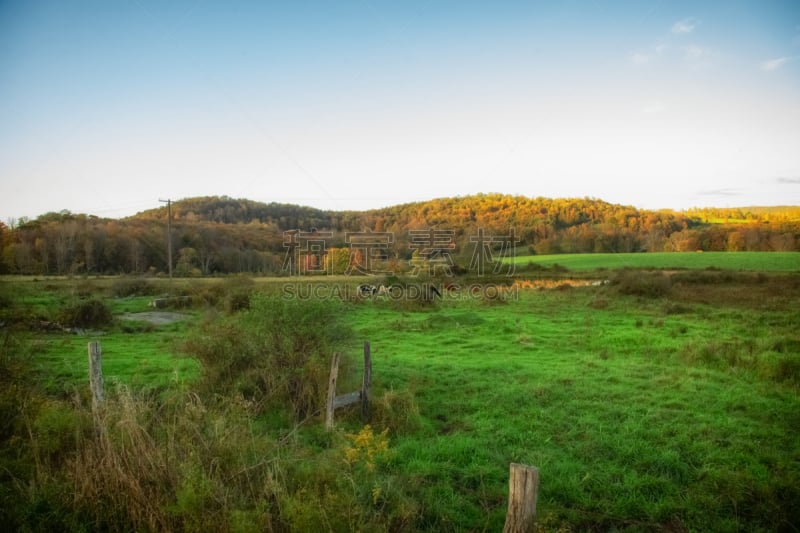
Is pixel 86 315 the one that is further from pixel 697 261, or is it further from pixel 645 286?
pixel 697 261

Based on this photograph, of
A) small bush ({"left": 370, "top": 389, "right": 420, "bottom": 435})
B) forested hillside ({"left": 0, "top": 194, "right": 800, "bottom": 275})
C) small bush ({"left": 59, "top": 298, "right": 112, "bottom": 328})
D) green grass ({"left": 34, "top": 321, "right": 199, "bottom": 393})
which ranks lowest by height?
small bush ({"left": 370, "top": 389, "right": 420, "bottom": 435})

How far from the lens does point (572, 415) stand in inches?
373

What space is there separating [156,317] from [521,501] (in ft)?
84.9

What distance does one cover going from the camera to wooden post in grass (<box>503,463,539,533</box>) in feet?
11.8

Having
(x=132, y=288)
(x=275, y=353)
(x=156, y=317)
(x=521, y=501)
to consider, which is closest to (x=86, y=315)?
(x=156, y=317)

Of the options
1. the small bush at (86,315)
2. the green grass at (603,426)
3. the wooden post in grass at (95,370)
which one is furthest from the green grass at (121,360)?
the green grass at (603,426)

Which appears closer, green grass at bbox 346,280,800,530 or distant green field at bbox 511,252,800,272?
green grass at bbox 346,280,800,530

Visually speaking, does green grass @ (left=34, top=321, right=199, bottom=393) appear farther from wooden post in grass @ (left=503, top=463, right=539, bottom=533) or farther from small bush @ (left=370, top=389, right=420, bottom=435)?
wooden post in grass @ (left=503, top=463, right=539, bottom=533)

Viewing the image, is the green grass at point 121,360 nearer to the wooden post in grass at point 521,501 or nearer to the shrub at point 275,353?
the shrub at point 275,353

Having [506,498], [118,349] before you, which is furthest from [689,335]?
[118,349]

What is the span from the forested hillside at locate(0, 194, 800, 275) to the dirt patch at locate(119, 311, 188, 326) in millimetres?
24282

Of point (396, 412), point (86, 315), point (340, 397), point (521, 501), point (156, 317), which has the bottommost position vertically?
point (396, 412)

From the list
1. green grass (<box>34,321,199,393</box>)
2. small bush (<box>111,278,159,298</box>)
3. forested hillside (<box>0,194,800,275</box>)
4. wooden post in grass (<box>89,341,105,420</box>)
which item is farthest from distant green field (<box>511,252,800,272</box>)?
wooden post in grass (<box>89,341,105,420</box>)

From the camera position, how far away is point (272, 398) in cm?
990
